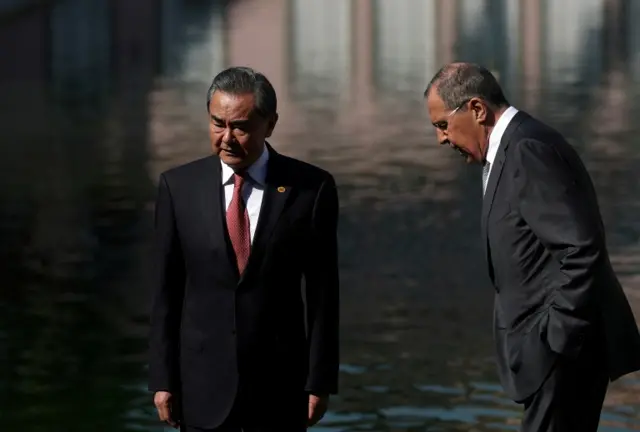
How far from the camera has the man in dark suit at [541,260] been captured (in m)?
4.71

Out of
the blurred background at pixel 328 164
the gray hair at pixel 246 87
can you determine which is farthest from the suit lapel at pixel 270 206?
the blurred background at pixel 328 164

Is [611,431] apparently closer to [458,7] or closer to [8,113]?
[8,113]

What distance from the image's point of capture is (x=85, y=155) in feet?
82.1

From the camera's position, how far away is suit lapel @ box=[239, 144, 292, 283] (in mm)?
4945

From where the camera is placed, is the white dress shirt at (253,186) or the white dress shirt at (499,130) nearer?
the white dress shirt at (499,130)

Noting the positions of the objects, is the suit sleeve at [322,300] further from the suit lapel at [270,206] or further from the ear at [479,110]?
the ear at [479,110]

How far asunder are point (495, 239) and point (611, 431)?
4.14m

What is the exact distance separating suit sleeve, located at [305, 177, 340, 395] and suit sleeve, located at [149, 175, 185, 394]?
0.43m

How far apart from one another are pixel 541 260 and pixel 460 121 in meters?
0.50

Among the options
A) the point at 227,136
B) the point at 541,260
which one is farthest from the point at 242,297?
the point at 541,260

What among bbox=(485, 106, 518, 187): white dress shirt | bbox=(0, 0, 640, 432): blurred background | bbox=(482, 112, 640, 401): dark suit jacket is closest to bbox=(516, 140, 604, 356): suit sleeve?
bbox=(482, 112, 640, 401): dark suit jacket

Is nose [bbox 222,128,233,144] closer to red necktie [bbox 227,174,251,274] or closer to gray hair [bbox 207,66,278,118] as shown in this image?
gray hair [bbox 207,66,278,118]

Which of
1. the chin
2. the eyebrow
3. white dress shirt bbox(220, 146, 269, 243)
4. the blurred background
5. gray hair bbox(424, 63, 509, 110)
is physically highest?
gray hair bbox(424, 63, 509, 110)

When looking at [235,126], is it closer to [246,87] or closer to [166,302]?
[246,87]
